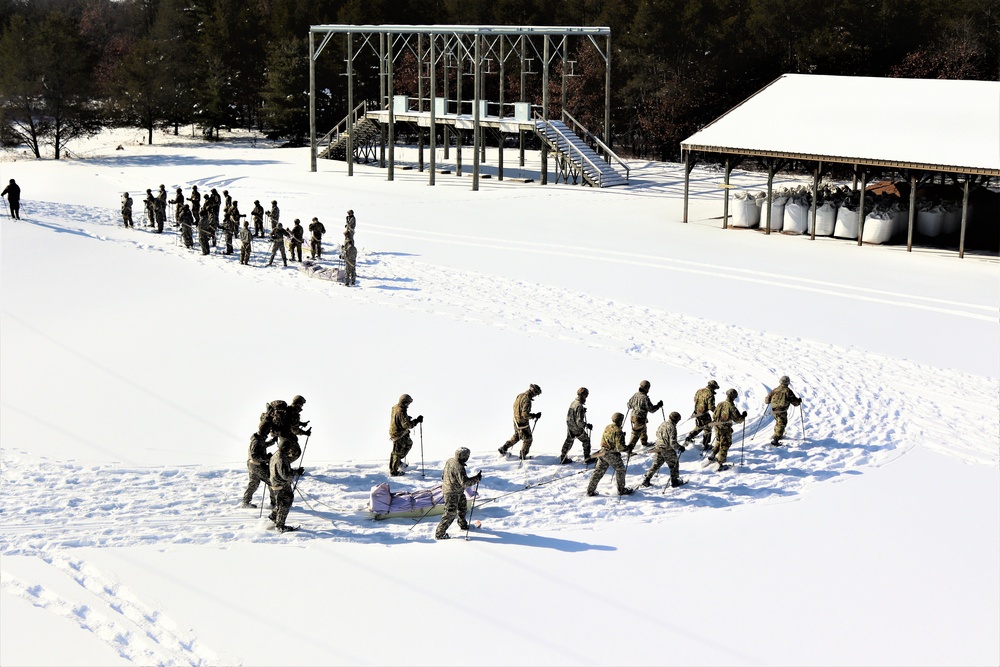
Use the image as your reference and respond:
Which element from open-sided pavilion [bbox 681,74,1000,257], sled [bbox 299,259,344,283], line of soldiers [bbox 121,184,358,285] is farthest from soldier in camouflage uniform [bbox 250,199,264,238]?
open-sided pavilion [bbox 681,74,1000,257]

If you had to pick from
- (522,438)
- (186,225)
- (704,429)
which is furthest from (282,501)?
(186,225)

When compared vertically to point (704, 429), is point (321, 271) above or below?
above

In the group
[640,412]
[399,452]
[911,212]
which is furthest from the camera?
[911,212]

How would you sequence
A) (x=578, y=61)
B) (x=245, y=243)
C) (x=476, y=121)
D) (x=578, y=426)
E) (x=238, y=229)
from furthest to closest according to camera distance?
(x=578, y=61), (x=476, y=121), (x=238, y=229), (x=245, y=243), (x=578, y=426)

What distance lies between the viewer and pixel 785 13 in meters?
52.7

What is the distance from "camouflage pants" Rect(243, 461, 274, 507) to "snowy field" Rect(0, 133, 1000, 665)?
358 mm

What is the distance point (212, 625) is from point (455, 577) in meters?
2.35

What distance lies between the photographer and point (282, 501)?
12.5 meters

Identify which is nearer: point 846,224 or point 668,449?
point 668,449

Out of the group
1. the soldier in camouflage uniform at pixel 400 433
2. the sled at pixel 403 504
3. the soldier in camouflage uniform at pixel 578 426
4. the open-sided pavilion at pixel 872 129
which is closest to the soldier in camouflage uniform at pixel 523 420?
the soldier in camouflage uniform at pixel 578 426

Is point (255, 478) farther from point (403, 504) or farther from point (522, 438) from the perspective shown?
point (522, 438)

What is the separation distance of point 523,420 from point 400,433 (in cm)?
155

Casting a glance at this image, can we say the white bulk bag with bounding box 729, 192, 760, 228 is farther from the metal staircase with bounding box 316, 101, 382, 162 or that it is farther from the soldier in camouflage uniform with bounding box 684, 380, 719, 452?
the soldier in camouflage uniform with bounding box 684, 380, 719, 452

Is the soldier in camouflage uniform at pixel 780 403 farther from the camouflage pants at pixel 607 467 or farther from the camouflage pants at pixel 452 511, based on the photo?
the camouflage pants at pixel 452 511
